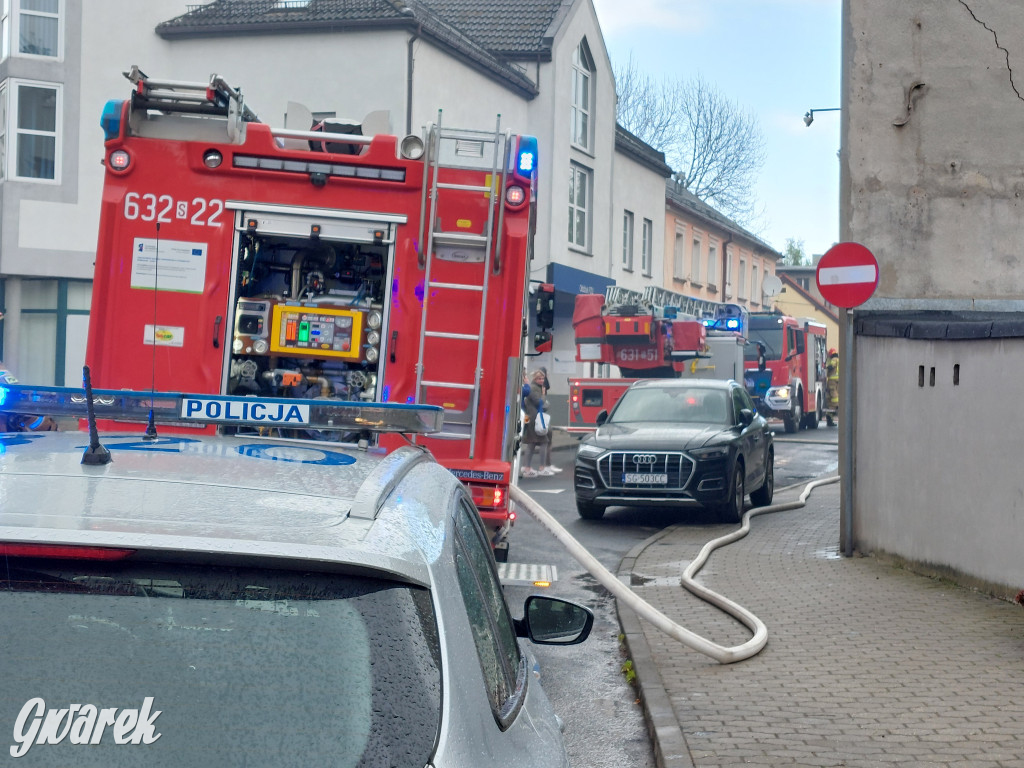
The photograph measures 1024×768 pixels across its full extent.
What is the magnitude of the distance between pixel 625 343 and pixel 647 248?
52.7 ft

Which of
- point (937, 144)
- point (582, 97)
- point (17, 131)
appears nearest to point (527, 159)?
point (937, 144)

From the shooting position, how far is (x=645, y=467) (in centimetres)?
1363

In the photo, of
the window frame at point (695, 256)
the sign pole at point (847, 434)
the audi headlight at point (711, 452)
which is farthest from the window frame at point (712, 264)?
the sign pole at point (847, 434)

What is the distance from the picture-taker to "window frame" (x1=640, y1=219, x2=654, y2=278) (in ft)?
130

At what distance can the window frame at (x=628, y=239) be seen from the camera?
37844 millimetres

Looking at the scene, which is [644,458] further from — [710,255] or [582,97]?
[710,255]

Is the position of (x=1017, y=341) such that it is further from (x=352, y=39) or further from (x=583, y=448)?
(x=352, y=39)

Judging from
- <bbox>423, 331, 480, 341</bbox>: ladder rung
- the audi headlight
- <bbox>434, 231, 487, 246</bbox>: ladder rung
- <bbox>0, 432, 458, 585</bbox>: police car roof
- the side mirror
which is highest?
<bbox>434, 231, 487, 246</bbox>: ladder rung

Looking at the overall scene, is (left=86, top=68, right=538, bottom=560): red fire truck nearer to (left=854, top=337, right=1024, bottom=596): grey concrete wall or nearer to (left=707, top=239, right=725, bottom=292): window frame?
(left=854, top=337, right=1024, bottom=596): grey concrete wall

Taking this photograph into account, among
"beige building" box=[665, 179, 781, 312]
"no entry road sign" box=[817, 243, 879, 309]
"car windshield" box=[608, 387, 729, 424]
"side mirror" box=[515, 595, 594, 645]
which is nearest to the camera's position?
"side mirror" box=[515, 595, 594, 645]

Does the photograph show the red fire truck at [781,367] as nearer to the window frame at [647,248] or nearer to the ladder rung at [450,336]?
the window frame at [647,248]

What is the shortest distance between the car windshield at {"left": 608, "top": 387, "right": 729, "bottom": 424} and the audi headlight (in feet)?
3.64

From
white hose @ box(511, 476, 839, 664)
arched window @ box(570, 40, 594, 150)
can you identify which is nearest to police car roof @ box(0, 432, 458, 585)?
white hose @ box(511, 476, 839, 664)

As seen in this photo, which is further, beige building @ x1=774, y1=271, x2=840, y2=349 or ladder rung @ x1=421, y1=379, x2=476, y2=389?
beige building @ x1=774, y1=271, x2=840, y2=349
